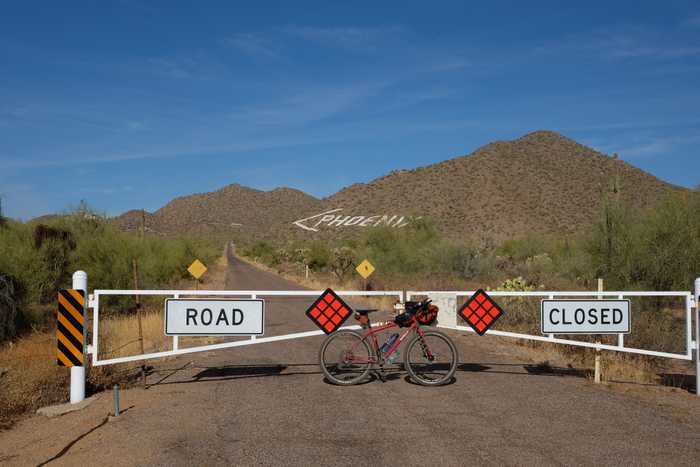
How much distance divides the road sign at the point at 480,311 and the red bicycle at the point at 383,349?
0.82 metres

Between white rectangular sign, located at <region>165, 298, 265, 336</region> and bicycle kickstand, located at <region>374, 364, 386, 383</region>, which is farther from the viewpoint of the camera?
bicycle kickstand, located at <region>374, 364, 386, 383</region>

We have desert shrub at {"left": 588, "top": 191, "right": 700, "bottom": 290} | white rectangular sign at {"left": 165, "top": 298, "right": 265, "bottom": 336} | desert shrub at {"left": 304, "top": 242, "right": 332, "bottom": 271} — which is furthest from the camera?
desert shrub at {"left": 304, "top": 242, "right": 332, "bottom": 271}

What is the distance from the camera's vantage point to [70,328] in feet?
Result: 28.2

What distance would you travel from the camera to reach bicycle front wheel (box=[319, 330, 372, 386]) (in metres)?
9.17

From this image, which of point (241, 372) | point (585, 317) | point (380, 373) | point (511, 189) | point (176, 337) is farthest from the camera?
point (511, 189)

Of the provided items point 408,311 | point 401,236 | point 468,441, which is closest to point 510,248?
point 401,236

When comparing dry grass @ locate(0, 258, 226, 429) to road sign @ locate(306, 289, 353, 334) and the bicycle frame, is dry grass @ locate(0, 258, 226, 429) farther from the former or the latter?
the bicycle frame

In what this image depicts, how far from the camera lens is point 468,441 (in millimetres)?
6418

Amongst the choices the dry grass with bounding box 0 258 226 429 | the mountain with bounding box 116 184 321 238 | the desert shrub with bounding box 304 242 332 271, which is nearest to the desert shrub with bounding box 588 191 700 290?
the dry grass with bounding box 0 258 226 429

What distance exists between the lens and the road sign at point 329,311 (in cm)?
967

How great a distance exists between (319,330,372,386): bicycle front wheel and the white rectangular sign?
1130mm

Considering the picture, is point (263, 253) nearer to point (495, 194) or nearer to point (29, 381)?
point (495, 194)

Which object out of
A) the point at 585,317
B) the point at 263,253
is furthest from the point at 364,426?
the point at 263,253

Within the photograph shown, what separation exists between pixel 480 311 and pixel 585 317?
5.33ft
